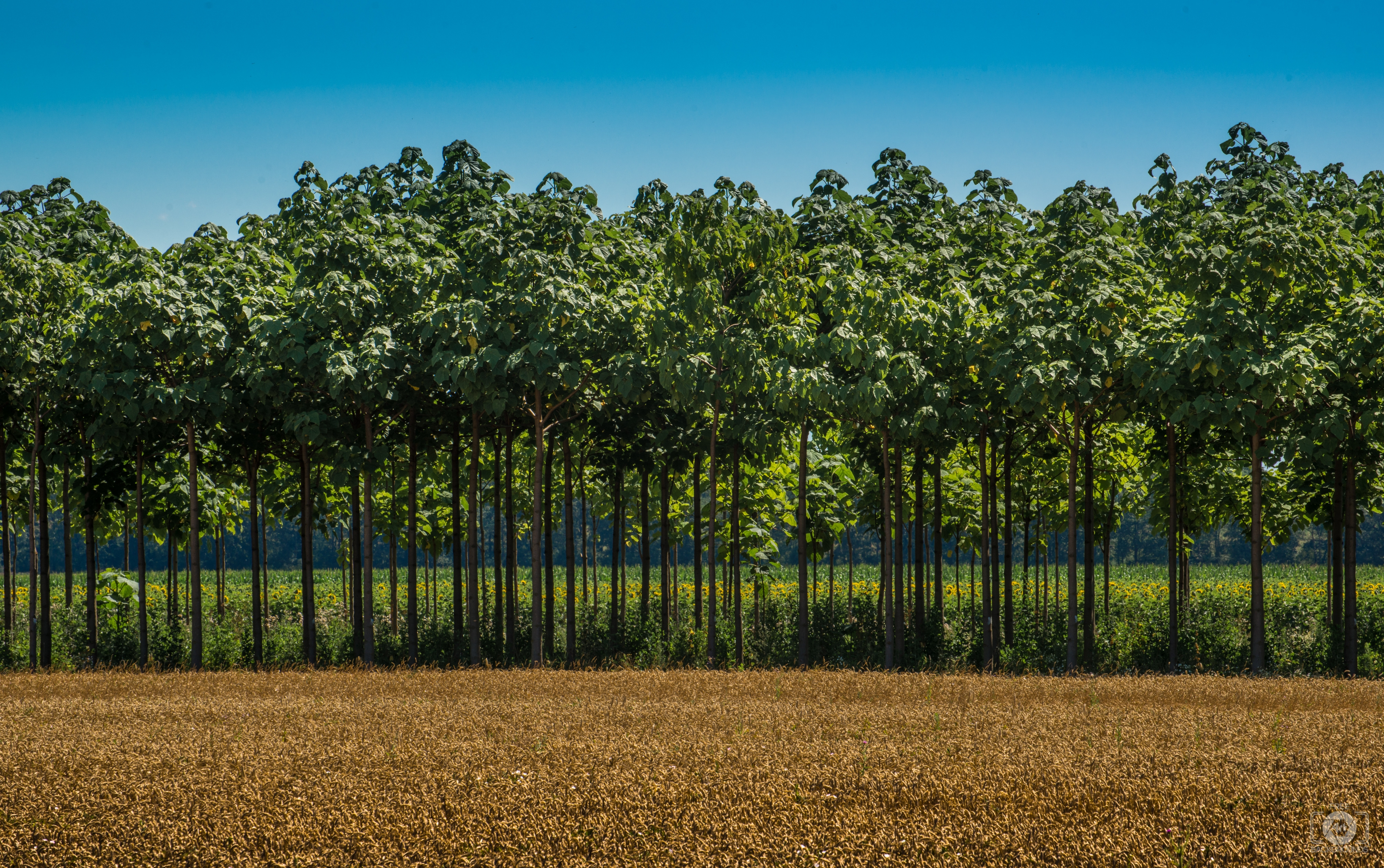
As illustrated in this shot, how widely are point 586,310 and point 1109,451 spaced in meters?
11.1

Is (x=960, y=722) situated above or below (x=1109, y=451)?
below

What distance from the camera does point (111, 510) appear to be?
68.0 feet

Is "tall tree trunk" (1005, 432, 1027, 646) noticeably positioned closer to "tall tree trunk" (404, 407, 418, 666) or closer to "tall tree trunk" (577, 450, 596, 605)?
"tall tree trunk" (577, 450, 596, 605)

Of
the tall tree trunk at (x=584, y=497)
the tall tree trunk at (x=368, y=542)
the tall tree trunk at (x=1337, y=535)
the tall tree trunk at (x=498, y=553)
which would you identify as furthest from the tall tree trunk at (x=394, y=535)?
the tall tree trunk at (x=1337, y=535)

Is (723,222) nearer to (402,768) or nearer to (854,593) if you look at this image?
(402,768)

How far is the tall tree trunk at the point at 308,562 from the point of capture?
59.5ft

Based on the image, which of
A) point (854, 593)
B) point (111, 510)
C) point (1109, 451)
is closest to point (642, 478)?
point (1109, 451)

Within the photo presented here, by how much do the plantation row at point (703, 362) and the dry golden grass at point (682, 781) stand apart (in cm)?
557

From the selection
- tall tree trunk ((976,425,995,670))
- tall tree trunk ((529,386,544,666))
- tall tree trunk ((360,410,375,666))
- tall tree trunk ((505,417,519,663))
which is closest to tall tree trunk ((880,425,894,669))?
tall tree trunk ((976,425,995,670))

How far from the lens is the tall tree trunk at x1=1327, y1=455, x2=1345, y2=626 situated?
17172mm

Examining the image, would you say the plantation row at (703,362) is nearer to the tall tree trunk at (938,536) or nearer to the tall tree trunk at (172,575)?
the tall tree trunk at (938,536)

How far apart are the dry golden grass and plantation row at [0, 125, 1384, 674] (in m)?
5.57

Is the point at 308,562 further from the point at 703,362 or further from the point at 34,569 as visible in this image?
the point at 703,362

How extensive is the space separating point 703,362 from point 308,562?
919 centimetres
